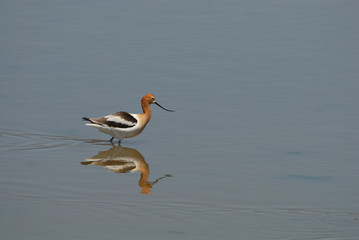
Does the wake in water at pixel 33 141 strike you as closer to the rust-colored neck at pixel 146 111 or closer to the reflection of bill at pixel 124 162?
the reflection of bill at pixel 124 162

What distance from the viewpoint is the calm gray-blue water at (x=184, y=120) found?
891 centimetres

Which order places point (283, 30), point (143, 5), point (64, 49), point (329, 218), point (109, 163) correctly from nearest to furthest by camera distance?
point (329, 218), point (109, 163), point (64, 49), point (283, 30), point (143, 5)

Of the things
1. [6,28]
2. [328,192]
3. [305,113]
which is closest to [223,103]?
[305,113]

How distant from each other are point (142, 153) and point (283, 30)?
378 inches

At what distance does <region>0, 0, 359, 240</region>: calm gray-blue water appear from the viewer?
891 centimetres

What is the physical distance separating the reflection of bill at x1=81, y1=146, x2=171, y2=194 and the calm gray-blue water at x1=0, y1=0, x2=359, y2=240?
4cm

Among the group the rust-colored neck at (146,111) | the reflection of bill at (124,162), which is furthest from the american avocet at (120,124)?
the reflection of bill at (124,162)

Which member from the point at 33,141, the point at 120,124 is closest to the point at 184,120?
the point at 120,124

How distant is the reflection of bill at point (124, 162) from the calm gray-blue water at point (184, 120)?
44 mm

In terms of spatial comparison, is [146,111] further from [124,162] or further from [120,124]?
[124,162]

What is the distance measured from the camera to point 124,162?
38.3 ft

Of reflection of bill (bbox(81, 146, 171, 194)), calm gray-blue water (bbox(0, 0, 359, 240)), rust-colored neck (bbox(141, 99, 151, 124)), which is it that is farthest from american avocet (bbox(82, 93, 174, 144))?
reflection of bill (bbox(81, 146, 171, 194))

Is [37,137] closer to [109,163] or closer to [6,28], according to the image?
[109,163]

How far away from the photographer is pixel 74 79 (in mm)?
16406
